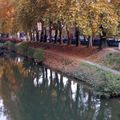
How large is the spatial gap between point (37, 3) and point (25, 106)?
19.5m

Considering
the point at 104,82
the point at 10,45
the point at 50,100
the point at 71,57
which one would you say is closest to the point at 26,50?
the point at 10,45

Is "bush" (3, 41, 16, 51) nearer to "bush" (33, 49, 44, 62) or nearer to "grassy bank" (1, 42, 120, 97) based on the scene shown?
"grassy bank" (1, 42, 120, 97)

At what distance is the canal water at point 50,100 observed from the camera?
20000 mm

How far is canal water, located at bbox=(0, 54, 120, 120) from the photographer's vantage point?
20.0 m

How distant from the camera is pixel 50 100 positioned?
2364 centimetres

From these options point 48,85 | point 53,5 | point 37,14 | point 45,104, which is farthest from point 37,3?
point 45,104

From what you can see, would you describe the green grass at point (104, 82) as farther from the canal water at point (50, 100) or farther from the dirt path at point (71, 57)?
the dirt path at point (71, 57)

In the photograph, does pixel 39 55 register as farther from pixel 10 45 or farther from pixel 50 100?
pixel 10 45

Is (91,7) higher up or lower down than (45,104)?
higher up

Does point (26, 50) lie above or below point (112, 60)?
below

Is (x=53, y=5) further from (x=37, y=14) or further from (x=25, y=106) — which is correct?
(x=25, y=106)

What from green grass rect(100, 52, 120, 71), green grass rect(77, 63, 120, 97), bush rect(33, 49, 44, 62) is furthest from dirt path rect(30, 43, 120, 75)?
green grass rect(77, 63, 120, 97)

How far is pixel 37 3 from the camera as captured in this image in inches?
1559

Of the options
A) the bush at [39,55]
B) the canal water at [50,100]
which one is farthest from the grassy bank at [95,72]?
the canal water at [50,100]
